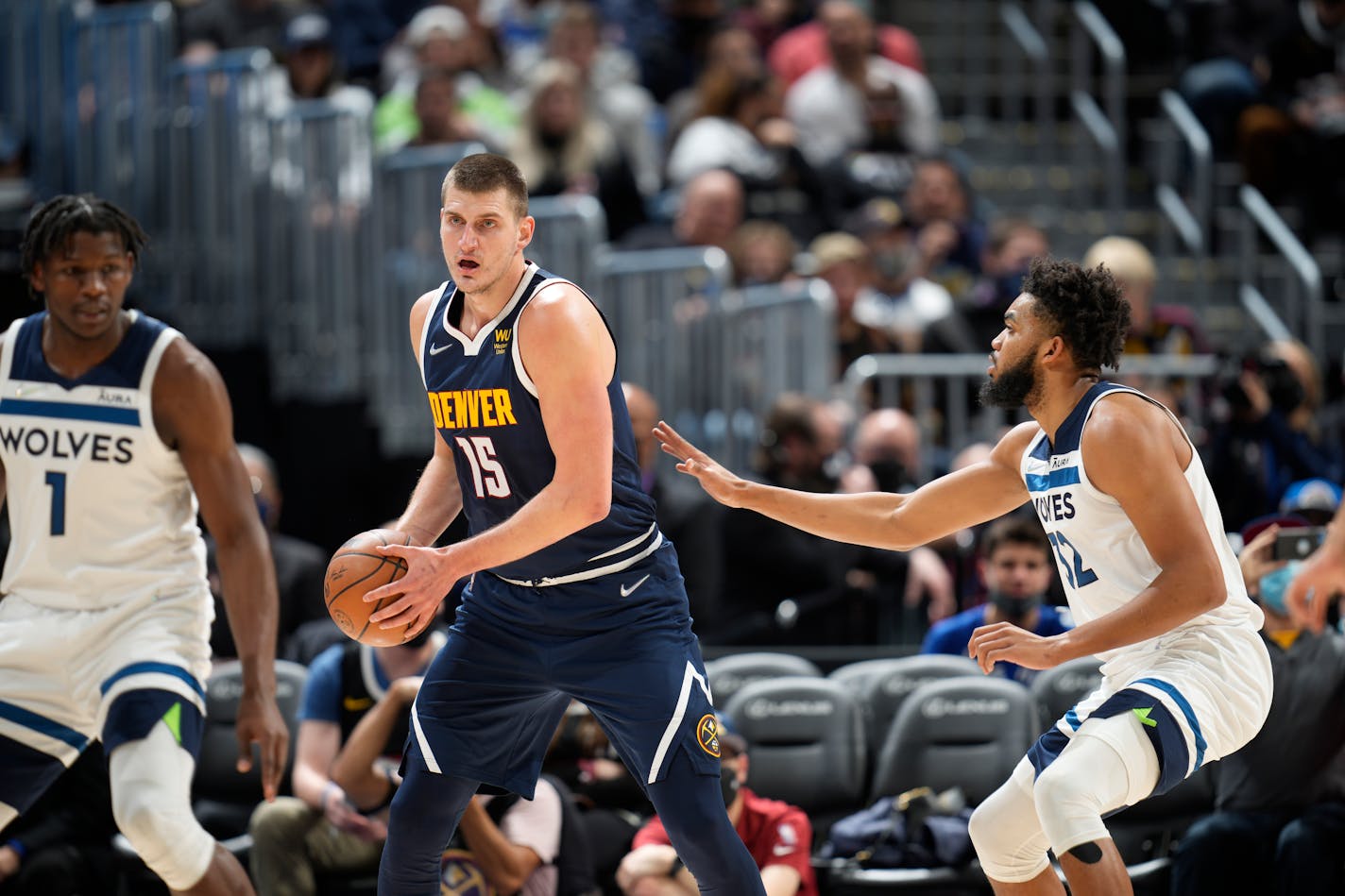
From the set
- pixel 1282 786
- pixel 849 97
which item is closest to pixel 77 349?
pixel 1282 786

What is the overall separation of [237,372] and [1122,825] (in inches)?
210

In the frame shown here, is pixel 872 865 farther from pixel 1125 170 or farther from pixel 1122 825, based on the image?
pixel 1125 170

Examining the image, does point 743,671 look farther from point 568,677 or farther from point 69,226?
point 69,226

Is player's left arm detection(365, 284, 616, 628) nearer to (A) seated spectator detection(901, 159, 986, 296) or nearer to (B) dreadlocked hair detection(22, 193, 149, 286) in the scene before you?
(B) dreadlocked hair detection(22, 193, 149, 286)

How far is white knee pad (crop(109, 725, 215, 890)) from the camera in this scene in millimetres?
5395

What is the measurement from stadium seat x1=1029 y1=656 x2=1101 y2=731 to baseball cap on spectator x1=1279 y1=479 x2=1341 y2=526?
1.08 meters

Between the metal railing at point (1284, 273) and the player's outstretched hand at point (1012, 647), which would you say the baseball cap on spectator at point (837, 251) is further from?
the player's outstretched hand at point (1012, 647)

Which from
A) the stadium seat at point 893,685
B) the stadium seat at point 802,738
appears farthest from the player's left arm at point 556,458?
the stadium seat at point 893,685

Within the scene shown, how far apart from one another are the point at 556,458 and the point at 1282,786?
11.5ft

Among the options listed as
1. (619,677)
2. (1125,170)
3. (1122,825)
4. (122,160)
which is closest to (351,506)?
(122,160)

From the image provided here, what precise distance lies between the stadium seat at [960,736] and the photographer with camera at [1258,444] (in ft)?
7.69

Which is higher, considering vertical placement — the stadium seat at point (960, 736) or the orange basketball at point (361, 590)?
the orange basketball at point (361, 590)

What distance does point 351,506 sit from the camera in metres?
10.5

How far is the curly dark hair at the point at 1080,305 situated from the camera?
5.49 meters
